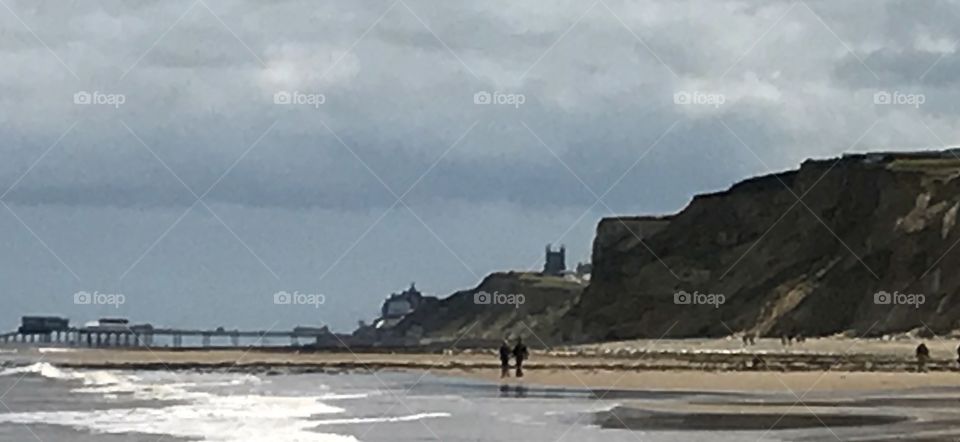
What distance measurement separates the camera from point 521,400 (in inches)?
1433

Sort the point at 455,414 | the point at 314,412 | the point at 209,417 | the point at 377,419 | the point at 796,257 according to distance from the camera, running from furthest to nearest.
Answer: the point at 796,257 < the point at 314,412 < the point at 455,414 < the point at 209,417 < the point at 377,419

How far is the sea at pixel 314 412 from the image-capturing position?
26.1 m

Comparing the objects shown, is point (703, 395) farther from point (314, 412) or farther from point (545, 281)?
point (545, 281)

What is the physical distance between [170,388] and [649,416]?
19.3 metres

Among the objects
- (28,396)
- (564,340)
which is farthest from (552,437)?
(564,340)

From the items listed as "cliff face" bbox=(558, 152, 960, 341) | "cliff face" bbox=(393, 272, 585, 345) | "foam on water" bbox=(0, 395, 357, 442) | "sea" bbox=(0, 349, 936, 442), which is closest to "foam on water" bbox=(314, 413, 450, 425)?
"sea" bbox=(0, 349, 936, 442)

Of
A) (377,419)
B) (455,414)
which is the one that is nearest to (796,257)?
(455,414)

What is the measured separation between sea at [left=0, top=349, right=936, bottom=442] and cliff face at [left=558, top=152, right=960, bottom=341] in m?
51.4

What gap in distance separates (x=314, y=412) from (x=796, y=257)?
265ft

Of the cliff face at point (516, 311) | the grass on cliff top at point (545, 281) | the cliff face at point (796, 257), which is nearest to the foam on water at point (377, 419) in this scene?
the cliff face at point (796, 257)

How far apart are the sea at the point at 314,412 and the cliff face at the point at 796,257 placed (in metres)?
51.4

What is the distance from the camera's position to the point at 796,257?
110 metres

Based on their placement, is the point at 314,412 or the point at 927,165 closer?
the point at 314,412

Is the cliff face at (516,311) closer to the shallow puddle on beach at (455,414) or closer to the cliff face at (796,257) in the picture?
the cliff face at (796,257)
